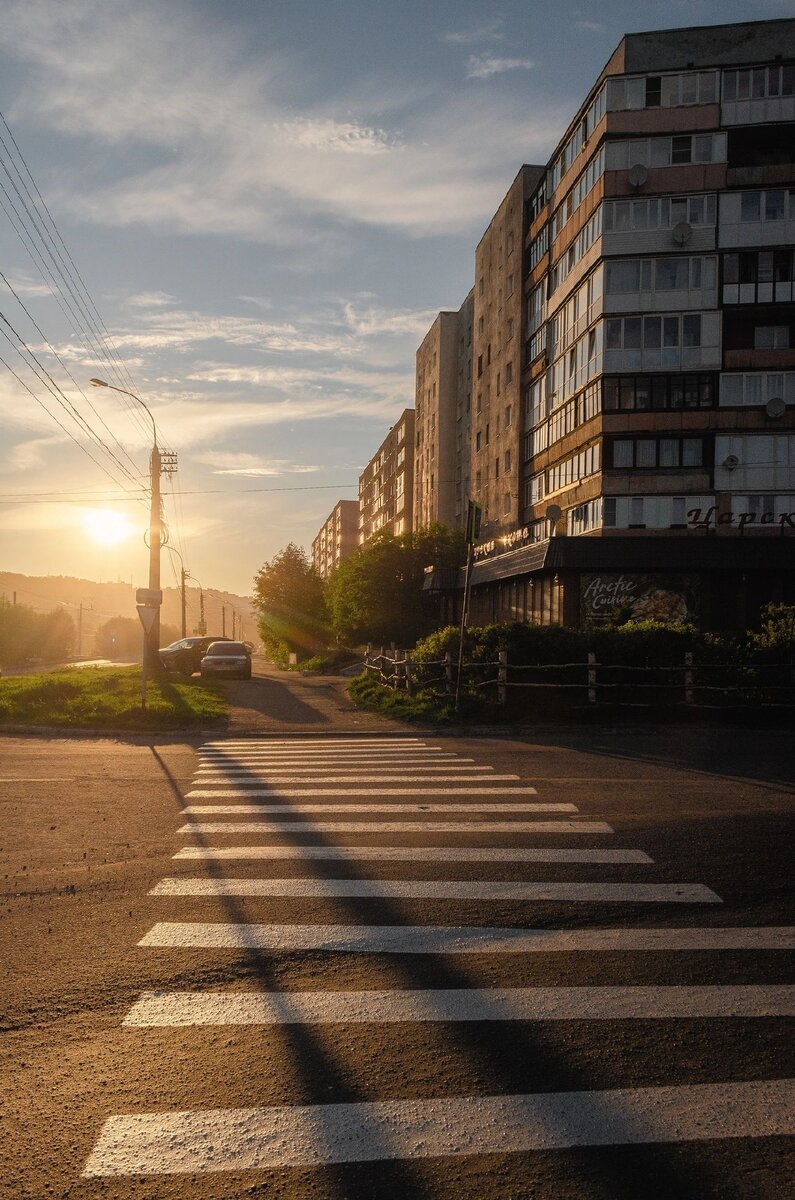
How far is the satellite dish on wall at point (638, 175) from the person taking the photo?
127 feet

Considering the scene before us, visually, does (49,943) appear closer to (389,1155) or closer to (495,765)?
(389,1155)

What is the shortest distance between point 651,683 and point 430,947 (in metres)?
16.2

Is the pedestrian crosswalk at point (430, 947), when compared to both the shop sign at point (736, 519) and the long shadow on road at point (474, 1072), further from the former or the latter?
the shop sign at point (736, 519)

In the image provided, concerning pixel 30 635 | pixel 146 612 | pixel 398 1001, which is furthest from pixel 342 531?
pixel 398 1001

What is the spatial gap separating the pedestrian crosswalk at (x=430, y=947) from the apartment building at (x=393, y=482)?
65.1 metres

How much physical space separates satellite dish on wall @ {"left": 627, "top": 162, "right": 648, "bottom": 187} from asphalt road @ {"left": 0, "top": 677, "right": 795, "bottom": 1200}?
3482cm

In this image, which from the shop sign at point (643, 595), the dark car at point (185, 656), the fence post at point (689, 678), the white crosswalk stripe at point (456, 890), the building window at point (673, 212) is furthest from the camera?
the dark car at point (185, 656)

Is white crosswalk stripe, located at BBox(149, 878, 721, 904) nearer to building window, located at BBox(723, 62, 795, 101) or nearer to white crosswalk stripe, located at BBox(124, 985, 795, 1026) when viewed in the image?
white crosswalk stripe, located at BBox(124, 985, 795, 1026)

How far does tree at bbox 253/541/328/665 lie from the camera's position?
78.2 meters

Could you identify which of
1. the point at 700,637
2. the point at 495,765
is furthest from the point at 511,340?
the point at 495,765

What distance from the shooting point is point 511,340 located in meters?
53.9

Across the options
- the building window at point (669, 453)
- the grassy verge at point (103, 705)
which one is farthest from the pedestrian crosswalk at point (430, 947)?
the building window at point (669, 453)

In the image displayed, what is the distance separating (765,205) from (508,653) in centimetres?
2773

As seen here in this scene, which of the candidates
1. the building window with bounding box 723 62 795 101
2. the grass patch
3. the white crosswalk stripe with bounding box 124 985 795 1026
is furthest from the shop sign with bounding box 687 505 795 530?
the white crosswalk stripe with bounding box 124 985 795 1026
